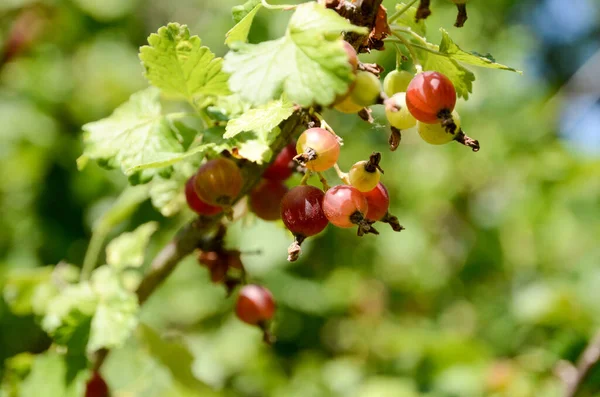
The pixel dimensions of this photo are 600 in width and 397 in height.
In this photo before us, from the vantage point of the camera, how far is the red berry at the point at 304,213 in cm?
71

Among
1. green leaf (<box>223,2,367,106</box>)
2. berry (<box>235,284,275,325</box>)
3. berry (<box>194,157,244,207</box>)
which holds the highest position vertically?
green leaf (<box>223,2,367,106</box>)

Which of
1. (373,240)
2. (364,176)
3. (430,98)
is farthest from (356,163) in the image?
(373,240)

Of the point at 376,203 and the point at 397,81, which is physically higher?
the point at 397,81

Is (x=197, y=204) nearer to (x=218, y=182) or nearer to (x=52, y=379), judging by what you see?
(x=218, y=182)

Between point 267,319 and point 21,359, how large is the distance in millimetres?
490

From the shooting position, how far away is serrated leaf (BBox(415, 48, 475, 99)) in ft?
2.66

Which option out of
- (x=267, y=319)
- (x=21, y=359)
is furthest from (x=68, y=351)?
(x=267, y=319)

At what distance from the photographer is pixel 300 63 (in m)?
0.63

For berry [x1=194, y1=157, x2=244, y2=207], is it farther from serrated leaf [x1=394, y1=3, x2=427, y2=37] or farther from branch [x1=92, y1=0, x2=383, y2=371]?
serrated leaf [x1=394, y1=3, x2=427, y2=37]

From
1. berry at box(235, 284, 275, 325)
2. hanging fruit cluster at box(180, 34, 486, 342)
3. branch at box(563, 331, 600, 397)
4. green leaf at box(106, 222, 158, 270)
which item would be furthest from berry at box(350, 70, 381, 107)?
branch at box(563, 331, 600, 397)

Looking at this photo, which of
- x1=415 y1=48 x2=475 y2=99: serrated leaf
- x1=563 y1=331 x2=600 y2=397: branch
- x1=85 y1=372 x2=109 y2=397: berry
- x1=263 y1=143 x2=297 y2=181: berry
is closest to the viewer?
x1=415 y1=48 x2=475 y2=99: serrated leaf

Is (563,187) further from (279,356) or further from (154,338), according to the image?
(154,338)

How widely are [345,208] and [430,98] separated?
157 millimetres

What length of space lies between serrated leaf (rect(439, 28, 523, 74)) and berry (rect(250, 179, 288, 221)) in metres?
0.34
